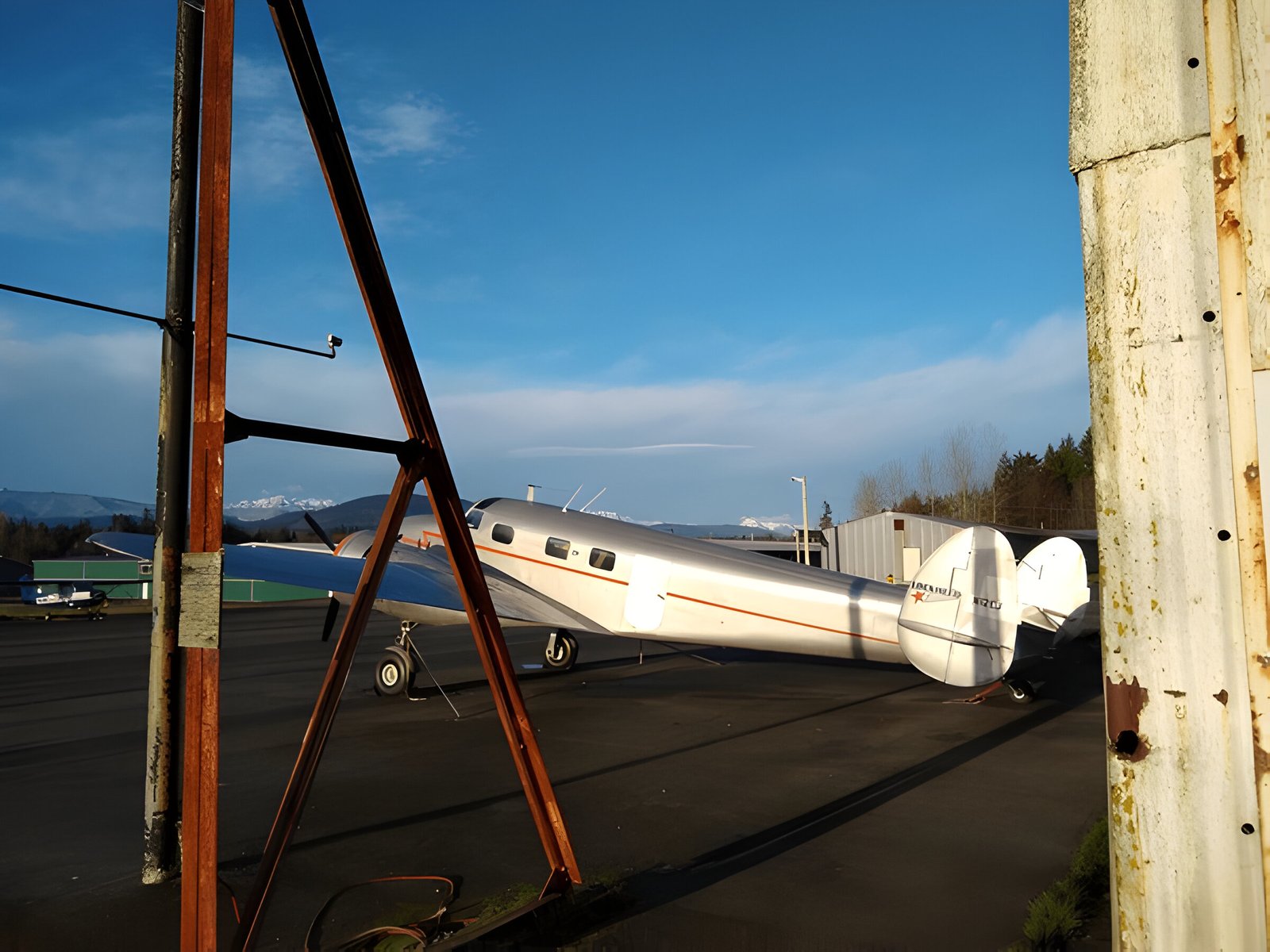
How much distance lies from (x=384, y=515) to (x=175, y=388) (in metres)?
2.22

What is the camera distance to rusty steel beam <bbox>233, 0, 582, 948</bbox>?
11.8 ft

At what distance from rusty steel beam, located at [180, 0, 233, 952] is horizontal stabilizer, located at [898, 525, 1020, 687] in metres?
8.23

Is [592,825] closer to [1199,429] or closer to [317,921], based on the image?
[317,921]

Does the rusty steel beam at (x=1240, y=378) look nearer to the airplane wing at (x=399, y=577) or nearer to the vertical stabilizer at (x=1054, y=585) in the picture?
the airplane wing at (x=399, y=577)

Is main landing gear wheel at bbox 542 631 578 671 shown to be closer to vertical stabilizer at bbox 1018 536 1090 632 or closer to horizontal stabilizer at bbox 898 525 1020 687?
horizontal stabilizer at bbox 898 525 1020 687

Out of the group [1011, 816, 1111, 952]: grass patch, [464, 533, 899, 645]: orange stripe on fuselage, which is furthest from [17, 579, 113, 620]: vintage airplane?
[1011, 816, 1111, 952]: grass patch

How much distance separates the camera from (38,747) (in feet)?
29.1

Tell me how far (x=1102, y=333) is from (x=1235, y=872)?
1180 mm

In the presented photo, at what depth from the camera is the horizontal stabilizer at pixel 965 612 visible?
31.7ft

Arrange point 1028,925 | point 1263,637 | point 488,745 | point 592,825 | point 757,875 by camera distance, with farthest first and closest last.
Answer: point 488,745, point 592,825, point 757,875, point 1028,925, point 1263,637

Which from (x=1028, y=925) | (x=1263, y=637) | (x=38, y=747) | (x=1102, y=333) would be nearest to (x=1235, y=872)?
(x=1263, y=637)

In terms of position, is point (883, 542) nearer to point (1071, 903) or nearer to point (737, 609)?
point (737, 609)

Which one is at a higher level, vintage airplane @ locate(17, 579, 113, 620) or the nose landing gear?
the nose landing gear

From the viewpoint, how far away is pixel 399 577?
11938mm
